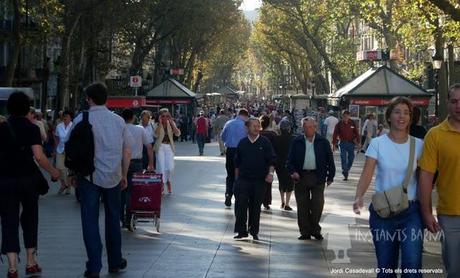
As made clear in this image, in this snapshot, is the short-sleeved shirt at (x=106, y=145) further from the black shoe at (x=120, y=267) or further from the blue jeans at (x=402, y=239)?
the blue jeans at (x=402, y=239)

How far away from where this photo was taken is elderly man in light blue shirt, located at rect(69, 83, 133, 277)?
879 cm

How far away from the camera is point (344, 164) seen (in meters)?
22.8

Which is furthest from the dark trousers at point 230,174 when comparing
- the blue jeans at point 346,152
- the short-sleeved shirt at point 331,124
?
the short-sleeved shirt at point 331,124

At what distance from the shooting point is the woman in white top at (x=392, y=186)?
269 inches

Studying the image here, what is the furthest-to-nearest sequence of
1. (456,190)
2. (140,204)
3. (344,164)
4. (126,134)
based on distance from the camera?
1. (344,164)
2. (140,204)
3. (126,134)
4. (456,190)

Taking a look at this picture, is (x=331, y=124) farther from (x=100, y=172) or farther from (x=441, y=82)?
(x=100, y=172)

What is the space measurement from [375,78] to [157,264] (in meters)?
27.0

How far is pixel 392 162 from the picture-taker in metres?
6.92

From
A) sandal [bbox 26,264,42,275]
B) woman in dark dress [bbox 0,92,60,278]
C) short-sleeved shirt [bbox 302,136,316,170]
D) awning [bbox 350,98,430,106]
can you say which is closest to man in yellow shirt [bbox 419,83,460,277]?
woman in dark dress [bbox 0,92,60,278]

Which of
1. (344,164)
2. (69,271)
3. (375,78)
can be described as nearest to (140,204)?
(69,271)

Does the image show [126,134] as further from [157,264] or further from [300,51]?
[300,51]

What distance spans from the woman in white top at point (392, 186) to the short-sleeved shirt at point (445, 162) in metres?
0.31

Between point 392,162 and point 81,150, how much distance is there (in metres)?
3.21

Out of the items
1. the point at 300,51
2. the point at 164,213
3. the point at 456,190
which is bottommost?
the point at 164,213
